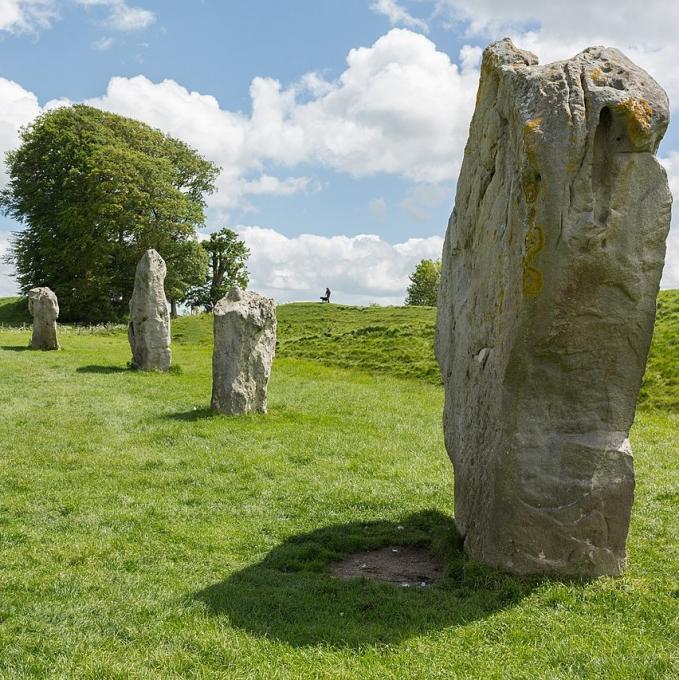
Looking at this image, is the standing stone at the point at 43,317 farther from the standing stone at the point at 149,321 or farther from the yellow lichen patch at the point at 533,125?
the yellow lichen patch at the point at 533,125

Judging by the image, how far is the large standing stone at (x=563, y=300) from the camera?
23.8 ft

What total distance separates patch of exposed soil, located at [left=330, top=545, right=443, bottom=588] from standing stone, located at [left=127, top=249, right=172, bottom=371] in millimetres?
18867

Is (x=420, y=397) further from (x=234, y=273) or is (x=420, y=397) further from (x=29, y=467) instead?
(x=234, y=273)

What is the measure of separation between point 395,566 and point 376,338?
28.6 metres

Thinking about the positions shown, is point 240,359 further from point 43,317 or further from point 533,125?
point 43,317

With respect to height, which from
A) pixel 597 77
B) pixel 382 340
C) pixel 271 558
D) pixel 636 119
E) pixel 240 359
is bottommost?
pixel 271 558

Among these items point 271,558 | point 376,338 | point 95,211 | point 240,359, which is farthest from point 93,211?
point 271,558

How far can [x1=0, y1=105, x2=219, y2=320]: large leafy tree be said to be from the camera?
178 feet

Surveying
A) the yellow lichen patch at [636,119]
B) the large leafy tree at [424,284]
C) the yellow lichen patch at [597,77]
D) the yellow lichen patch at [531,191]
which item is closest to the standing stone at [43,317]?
the yellow lichen patch at [531,191]

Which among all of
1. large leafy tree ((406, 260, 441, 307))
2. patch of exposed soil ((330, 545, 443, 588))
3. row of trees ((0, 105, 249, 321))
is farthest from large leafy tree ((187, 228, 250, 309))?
patch of exposed soil ((330, 545, 443, 588))

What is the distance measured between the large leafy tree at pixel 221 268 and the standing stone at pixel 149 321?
4235 cm

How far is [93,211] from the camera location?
5394cm

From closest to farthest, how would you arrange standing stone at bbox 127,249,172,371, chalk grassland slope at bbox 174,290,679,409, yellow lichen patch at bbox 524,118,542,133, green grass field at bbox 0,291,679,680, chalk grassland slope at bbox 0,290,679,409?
green grass field at bbox 0,291,679,680 < yellow lichen patch at bbox 524,118,542,133 < chalk grassland slope at bbox 174,290,679,409 < chalk grassland slope at bbox 0,290,679,409 < standing stone at bbox 127,249,172,371

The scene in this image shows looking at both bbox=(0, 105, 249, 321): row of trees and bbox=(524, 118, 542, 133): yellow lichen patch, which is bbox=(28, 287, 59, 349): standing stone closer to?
bbox=(0, 105, 249, 321): row of trees
